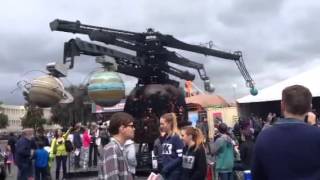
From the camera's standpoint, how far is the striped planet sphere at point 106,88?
A: 1385cm

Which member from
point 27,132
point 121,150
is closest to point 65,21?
point 27,132

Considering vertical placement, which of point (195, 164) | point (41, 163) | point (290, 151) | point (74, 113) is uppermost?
point (74, 113)

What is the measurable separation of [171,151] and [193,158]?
19.2 inches

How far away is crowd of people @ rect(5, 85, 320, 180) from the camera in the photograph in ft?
11.6

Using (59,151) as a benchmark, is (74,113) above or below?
above

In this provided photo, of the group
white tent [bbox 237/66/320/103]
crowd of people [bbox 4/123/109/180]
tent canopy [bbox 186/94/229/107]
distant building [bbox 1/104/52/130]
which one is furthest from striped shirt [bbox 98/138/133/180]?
distant building [bbox 1/104/52/130]

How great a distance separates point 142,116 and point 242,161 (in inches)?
242

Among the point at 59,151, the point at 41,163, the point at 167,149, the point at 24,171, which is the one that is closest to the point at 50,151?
the point at 59,151

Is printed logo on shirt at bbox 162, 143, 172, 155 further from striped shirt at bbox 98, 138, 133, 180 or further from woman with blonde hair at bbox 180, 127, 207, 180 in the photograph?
striped shirt at bbox 98, 138, 133, 180

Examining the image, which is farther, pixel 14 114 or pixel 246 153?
pixel 14 114

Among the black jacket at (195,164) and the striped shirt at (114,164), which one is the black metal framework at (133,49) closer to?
the black jacket at (195,164)

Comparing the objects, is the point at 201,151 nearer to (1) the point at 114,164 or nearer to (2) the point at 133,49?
(1) the point at 114,164

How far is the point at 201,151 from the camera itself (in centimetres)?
721

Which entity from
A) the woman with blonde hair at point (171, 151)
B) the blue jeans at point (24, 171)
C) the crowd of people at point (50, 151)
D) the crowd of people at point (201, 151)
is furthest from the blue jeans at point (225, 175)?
the blue jeans at point (24, 171)
